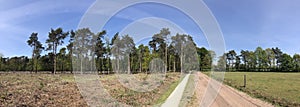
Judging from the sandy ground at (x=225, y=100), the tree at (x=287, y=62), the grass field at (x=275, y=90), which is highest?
the tree at (x=287, y=62)

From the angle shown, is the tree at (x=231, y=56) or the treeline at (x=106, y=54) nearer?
the treeline at (x=106, y=54)

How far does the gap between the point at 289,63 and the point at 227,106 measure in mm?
114383

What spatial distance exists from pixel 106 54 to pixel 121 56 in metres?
19.5

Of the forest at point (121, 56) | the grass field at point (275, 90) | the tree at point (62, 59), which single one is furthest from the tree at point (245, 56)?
the grass field at point (275, 90)

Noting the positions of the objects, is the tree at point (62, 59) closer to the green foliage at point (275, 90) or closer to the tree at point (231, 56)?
the green foliage at point (275, 90)

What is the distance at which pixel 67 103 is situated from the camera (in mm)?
12023

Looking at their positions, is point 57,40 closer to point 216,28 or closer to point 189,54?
point 189,54

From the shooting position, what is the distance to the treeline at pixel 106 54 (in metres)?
46.4

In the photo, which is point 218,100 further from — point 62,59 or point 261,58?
point 261,58

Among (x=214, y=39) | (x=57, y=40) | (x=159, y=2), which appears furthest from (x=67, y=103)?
(x=57, y=40)

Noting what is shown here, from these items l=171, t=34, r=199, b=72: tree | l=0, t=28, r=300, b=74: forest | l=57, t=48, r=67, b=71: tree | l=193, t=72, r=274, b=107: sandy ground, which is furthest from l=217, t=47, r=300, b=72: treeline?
l=193, t=72, r=274, b=107: sandy ground

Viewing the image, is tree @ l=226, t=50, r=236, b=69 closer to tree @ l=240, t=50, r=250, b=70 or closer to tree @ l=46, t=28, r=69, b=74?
tree @ l=240, t=50, r=250, b=70

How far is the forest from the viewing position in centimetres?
4453

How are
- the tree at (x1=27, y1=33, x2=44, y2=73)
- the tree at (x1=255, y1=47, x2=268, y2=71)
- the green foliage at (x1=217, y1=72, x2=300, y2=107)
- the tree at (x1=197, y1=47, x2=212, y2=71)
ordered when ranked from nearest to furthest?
the green foliage at (x1=217, y1=72, x2=300, y2=107) < the tree at (x1=27, y1=33, x2=44, y2=73) < the tree at (x1=197, y1=47, x2=212, y2=71) < the tree at (x1=255, y1=47, x2=268, y2=71)
